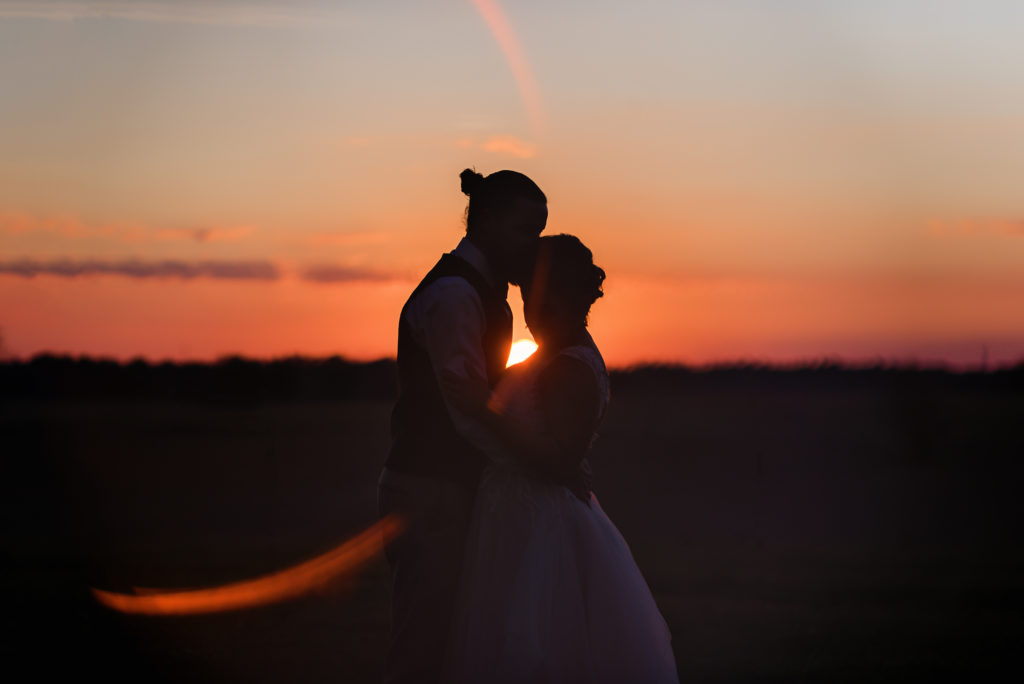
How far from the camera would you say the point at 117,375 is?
64.7 m


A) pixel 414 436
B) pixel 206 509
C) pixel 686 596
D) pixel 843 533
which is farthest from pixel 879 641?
pixel 206 509

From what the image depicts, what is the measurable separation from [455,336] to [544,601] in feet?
3.54

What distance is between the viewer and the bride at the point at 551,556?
436 centimetres

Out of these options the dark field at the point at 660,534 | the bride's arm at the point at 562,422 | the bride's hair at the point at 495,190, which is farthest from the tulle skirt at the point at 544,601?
the dark field at the point at 660,534

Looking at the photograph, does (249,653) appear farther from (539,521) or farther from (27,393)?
(27,393)

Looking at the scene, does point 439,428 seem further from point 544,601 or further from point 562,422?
point 544,601

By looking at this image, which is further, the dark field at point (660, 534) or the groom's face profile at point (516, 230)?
the dark field at point (660, 534)

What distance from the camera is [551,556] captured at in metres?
4.48

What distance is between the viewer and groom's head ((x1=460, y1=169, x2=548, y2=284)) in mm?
4375

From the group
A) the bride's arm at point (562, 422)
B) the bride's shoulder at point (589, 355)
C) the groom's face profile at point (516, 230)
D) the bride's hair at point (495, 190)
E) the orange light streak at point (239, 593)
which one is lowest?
the orange light streak at point (239, 593)

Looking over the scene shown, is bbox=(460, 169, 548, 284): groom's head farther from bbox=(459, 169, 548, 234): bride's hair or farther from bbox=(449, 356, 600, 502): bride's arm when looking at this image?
bbox=(449, 356, 600, 502): bride's arm

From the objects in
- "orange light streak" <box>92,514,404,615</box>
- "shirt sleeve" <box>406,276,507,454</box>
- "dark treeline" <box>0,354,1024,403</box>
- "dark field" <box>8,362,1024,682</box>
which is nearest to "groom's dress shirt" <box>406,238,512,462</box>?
"shirt sleeve" <box>406,276,507,454</box>

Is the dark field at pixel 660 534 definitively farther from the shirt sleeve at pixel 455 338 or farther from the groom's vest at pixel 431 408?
the shirt sleeve at pixel 455 338

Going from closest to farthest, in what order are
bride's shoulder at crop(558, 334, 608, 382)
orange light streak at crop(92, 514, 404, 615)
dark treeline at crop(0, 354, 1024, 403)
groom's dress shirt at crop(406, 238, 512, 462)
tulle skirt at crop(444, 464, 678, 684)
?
1. groom's dress shirt at crop(406, 238, 512, 462)
2. tulle skirt at crop(444, 464, 678, 684)
3. bride's shoulder at crop(558, 334, 608, 382)
4. orange light streak at crop(92, 514, 404, 615)
5. dark treeline at crop(0, 354, 1024, 403)
